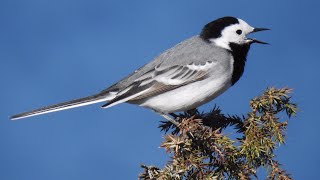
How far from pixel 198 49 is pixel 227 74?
1.44 ft

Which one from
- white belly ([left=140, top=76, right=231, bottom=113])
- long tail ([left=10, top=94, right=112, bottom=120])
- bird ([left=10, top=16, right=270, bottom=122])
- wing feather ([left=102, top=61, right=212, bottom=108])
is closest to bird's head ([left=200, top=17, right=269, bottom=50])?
bird ([left=10, top=16, right=270, bottom=122])

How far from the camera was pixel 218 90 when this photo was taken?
4617mm

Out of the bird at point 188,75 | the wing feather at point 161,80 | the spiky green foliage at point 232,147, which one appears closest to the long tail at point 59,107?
the bird at point 188,75

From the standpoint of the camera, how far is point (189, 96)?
4.54 metres

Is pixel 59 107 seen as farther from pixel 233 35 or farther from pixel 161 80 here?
pixel 233 35

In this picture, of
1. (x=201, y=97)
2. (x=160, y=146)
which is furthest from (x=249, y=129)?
(x=201, y=97)

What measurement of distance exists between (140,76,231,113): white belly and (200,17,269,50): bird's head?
1.79 feet

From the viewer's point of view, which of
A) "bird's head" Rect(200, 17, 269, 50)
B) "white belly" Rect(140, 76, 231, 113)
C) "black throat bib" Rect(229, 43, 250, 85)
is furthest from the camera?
"bird's head" Rect(200, 17, 269, 50)

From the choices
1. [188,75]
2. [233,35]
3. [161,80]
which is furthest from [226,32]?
[161,80]

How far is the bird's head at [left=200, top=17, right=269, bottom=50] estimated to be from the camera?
16.6 feet

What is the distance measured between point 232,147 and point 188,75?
4.59ft

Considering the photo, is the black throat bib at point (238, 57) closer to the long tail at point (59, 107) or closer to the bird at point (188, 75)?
the bird at point (188, 75)

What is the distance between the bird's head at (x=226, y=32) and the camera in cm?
505

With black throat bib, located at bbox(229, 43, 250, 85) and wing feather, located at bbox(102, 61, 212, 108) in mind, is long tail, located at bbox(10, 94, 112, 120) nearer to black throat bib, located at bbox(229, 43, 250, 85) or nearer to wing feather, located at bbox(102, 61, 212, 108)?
wing feather, located at bbox(102, 61, 212, 108)
